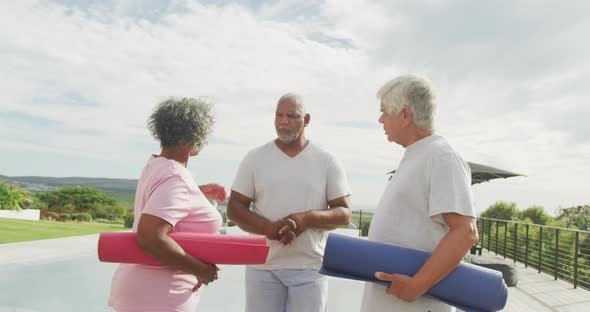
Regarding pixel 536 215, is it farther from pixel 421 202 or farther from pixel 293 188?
pixel 421 202

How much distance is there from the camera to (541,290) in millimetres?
7910

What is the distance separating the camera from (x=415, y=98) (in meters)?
1.70

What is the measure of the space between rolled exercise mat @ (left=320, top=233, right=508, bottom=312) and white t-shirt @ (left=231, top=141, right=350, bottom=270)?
1032 millimetres

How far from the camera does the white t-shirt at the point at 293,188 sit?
8.71ft

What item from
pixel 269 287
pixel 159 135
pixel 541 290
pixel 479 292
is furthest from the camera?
pixel 541 290

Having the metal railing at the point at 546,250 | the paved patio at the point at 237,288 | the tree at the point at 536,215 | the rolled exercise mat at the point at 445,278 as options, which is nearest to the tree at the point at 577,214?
the tree at the point at 536,215

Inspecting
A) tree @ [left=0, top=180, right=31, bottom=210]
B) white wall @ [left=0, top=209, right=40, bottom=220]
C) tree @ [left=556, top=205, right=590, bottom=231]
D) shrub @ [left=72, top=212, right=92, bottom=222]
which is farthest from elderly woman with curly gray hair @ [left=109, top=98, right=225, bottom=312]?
shrub @ [left=72, top=212, right=92, bottom=222]

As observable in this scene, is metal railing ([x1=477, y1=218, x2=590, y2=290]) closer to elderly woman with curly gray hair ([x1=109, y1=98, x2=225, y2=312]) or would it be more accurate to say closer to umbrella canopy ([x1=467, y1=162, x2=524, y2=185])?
umbrella canopy ([x1=467, y1=162, x2=524, y2=185])

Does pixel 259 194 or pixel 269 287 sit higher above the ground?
pixel 259 194

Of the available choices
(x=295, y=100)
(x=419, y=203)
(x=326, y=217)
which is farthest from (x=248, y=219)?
(x=419, y=203)

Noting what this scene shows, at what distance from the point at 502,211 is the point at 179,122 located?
19584 mm

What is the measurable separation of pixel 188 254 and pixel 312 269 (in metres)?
1.04

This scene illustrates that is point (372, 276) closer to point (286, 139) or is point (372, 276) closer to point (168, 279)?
point (168, 279)

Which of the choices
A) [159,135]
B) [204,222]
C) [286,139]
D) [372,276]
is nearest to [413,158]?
[372,276]
